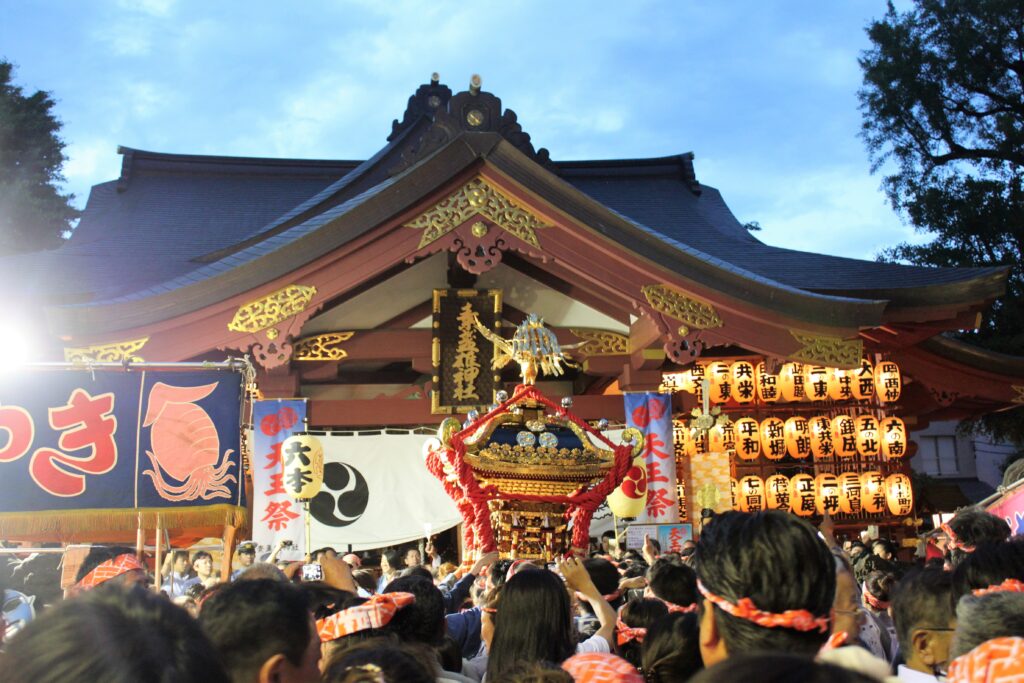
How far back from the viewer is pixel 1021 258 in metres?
16.4

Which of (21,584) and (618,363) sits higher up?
(618,363)

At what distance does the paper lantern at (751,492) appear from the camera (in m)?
12.0

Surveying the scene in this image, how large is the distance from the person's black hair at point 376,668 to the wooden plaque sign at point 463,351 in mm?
6948

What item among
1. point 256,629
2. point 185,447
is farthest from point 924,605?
point 185,447

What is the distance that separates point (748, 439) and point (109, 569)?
370 inches

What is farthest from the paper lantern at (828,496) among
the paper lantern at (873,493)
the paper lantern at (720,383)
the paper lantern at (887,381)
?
the paper lantern at (720,383)

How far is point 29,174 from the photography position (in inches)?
965

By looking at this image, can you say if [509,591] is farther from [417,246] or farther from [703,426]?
[703,426]

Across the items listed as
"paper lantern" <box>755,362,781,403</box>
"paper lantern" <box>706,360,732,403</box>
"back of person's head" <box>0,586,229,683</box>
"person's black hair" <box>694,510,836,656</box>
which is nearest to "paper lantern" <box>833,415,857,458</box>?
"paper lantern" <box>755,362,781,403</box>

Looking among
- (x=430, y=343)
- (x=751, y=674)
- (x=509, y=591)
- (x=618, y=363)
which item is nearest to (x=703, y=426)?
(x=618, y=363)

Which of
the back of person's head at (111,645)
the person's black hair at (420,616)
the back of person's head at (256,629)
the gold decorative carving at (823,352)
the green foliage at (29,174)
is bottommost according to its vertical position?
the person's black hair at (420,616)

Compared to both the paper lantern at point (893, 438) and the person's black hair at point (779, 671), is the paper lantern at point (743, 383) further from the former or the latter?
the person's black hair at point (779, 671)

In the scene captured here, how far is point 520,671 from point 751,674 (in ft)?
5.15

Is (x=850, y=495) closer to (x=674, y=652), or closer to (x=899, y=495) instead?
(x=899, y=495)
